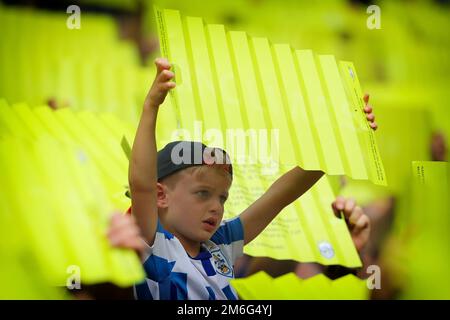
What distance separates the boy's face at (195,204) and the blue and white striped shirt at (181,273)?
3 cm

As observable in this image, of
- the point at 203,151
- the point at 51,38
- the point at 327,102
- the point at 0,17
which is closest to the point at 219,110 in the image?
the point at 203,151

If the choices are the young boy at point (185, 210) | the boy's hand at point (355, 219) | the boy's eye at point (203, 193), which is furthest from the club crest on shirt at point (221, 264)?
the boy's hand at point (355, 219)

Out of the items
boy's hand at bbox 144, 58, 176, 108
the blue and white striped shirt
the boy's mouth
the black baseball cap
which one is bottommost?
the blue and white striped shirt

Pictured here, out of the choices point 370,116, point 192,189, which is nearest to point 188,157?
point 192,189

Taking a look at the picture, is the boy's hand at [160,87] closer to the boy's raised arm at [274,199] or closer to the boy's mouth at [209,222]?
the boy's mouth at [209,222]

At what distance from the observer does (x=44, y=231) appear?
54.5 inches

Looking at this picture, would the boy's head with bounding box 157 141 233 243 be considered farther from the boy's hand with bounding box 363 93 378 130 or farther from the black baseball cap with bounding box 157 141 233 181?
the boy's hand with bounding box 363 93 378 130

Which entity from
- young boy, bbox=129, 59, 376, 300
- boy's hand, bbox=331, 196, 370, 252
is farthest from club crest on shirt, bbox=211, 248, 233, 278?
boy's hand, bbox=331, 196, 370, 252

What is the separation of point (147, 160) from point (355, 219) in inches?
22.1

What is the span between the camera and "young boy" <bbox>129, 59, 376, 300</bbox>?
133 cm

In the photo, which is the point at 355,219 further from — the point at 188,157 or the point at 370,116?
the point at 188,157

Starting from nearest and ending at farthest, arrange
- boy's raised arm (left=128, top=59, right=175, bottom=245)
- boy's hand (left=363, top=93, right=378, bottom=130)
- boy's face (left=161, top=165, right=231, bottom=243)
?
boy's raised arm (left=128, top=59, right=175, bottom=245) < boy's face (left=161, top=165, right=231, bottom=243) < boy's hand (left=363, top=93, right=378, bottom=130)

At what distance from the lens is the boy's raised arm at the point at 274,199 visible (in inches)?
62.4
